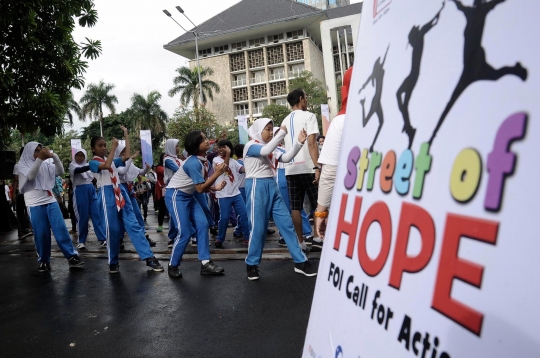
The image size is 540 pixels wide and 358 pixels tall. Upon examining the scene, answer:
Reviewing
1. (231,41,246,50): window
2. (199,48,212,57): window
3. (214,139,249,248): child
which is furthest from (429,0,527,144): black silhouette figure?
(199,48,212,57): window

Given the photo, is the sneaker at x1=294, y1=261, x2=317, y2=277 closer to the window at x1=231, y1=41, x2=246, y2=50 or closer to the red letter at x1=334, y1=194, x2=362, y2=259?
the red letter at x1=334, y1=194, x2=362, y2=259

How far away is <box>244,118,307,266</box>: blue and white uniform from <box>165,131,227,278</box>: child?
1.63 feet

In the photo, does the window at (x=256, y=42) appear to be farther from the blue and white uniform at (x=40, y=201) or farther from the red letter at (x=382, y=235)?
the red letter at (x=382, y=235)

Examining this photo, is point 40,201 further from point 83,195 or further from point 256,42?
point 256,42

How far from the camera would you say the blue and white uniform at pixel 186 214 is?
5.20 metres

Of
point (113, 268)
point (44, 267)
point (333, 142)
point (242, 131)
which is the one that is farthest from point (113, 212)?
point (242, 131)

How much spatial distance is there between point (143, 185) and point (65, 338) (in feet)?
37.0

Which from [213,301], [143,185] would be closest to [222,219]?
[213,301]

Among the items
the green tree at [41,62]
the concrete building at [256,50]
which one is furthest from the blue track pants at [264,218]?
the concrete building at [256,50]

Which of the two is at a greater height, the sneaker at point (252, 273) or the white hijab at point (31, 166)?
the white hijab at point (31, 166)

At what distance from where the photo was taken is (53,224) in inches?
241

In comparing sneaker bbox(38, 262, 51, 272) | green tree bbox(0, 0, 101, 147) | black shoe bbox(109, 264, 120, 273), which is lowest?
sneaker bbox(38, 262, 51, 272)

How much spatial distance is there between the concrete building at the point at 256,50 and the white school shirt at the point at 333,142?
54946mm

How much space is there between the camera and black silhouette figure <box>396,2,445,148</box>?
86cm
